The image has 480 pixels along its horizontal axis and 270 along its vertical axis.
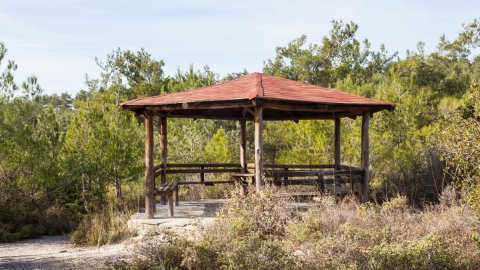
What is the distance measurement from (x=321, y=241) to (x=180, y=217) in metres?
4.01

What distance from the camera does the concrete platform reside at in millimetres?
8752

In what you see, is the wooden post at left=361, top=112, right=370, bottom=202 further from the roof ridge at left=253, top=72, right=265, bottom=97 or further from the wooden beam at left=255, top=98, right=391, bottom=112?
the roof ridge at left=253, top=72, right=265, bottom=97

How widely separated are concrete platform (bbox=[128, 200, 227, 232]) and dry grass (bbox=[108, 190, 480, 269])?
1.16m

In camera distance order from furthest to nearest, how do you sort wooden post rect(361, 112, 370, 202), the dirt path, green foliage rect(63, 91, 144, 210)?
green foliage rect(63, 91, 144, 210) < wooden post rect(361, 112, 370, 202) < the dirt path

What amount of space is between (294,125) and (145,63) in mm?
13511

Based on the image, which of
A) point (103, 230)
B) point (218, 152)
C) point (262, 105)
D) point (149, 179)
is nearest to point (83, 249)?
point (103, 230)

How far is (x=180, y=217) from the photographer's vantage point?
9359 millimetres

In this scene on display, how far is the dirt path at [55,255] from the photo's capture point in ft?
24.5

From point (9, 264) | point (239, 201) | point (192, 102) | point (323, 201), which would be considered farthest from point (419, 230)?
point (9, 264)

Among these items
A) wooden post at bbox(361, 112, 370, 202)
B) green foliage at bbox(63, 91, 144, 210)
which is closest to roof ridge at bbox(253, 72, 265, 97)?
wooden post at bbox(361, 112, 370, 202)

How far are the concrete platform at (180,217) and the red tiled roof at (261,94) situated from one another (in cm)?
228

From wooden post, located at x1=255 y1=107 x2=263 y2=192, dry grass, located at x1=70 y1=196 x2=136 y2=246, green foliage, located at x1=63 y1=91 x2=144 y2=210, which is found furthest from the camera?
green foliage, located at x1=63 y1=91 x2=144 y2=210

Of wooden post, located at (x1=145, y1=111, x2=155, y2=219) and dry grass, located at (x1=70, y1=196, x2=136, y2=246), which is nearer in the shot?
wooden post, located at (x1=145, y1=111, x2=155, y2=219)

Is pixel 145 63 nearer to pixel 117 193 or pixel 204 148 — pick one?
pixel 204 148
